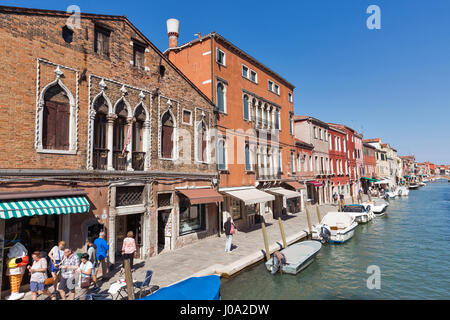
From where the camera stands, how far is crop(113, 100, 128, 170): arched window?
10.9 m

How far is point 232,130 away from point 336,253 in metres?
9.91

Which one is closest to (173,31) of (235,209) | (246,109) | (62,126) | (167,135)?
(246,109)

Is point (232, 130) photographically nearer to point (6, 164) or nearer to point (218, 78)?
point (218, 78)

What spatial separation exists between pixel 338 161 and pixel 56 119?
121 feet

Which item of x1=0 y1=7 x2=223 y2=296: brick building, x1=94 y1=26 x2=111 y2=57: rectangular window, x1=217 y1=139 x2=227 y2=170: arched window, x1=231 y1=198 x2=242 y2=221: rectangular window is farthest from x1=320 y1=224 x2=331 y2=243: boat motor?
x1=94 y1=26 x2=111 y2=57: rectangular window

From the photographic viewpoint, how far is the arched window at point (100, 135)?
400 inches

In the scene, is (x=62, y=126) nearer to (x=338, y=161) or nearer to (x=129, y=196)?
(x=129, y=196)

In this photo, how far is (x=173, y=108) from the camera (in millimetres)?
13680

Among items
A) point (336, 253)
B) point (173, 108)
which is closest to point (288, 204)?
point (336, 253)

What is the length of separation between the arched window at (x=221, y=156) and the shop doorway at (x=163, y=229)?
496 cm

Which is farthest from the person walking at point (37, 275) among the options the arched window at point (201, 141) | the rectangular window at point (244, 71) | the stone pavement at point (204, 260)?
the rectangular window at point (244, 71)

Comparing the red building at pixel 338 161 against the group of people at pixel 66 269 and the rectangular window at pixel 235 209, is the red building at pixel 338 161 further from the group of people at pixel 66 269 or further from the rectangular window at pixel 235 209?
the group of people at pixel 66 269

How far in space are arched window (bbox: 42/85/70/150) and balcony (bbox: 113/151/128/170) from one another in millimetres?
1886

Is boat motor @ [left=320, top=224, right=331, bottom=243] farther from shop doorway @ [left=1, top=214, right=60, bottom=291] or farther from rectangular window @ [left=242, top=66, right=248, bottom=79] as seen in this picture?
shop doorway @ [left=1, top=214, right=60, bottom=291]
